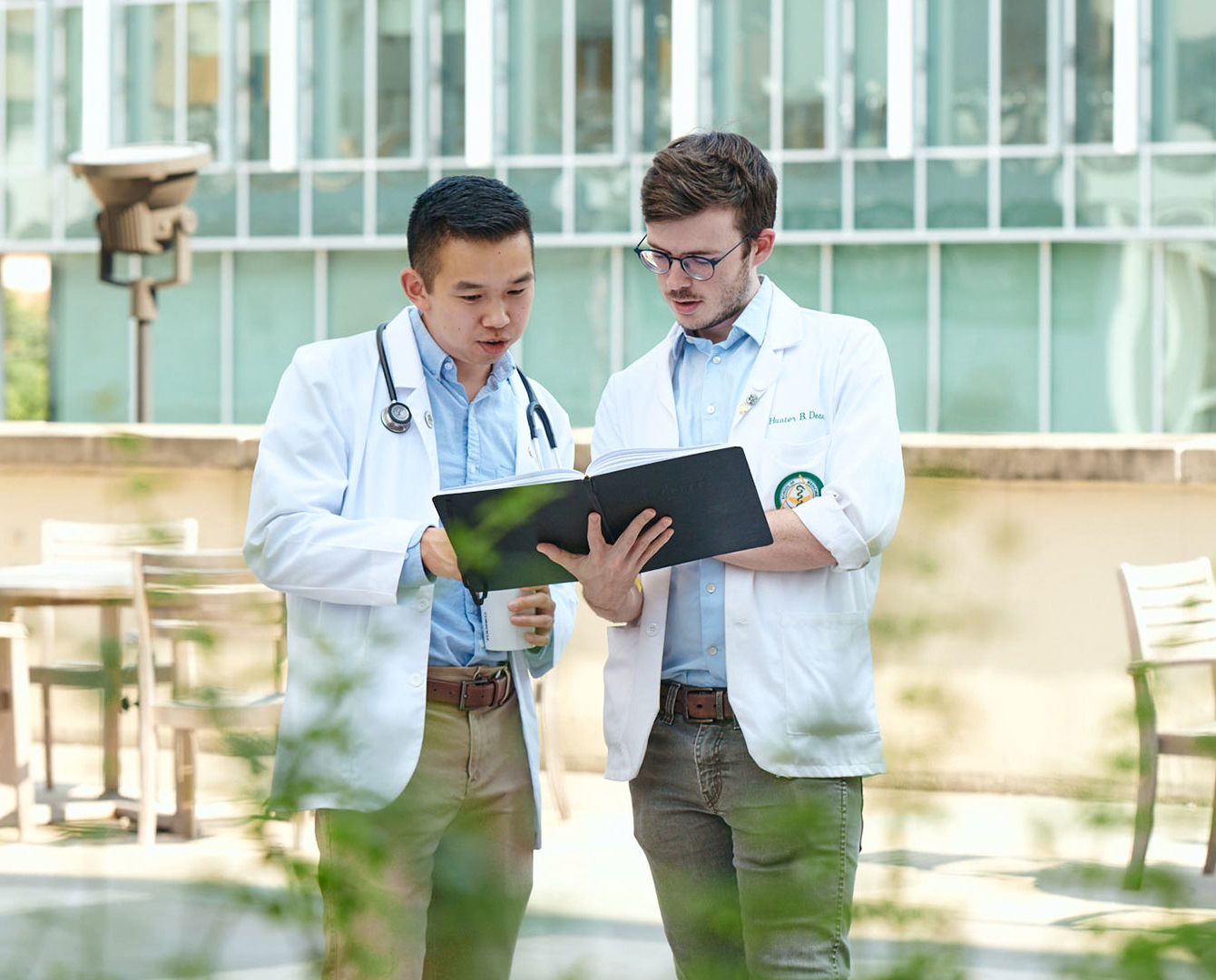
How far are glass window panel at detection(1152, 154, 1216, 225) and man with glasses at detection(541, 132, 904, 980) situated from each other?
16.4 metres

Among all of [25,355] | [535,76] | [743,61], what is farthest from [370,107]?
[25,355]

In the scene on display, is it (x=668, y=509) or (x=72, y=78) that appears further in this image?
(x=72, y=78)

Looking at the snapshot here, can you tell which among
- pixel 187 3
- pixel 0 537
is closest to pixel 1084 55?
pixel 187 3

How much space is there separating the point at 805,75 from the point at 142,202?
39.1ft

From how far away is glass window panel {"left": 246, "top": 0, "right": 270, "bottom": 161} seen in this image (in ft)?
64.4

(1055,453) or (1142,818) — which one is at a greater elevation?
(1055,453)

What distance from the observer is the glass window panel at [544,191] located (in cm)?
1856

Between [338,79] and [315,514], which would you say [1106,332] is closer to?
[338,79]

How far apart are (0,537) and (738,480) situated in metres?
5.33

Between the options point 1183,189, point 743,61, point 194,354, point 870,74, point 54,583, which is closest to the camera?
point 54,583

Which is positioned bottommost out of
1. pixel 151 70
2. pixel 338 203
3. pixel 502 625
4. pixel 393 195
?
pixel 502 625

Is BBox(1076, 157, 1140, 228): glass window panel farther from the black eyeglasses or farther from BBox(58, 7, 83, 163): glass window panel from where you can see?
the black eyeglasses

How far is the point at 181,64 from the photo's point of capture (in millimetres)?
20062

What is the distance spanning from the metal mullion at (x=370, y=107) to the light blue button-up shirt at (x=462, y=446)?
17.5 metres
